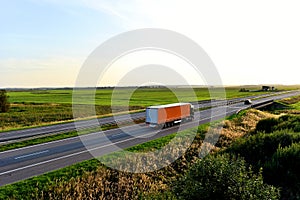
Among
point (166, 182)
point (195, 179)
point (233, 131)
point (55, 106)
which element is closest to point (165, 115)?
point (233, 131)

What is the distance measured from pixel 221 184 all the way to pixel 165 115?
19703 mm

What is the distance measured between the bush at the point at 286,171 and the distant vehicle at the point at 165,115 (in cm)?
1568

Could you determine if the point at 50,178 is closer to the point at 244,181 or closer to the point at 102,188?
the point at 102,188

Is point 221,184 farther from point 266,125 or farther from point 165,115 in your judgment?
point 165,115

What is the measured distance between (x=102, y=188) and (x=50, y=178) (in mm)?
2692

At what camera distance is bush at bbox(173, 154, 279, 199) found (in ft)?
26.7

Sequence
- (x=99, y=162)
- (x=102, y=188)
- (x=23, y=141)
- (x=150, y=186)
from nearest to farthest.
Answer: (x=102, y=188) → (x=150, y=186) → (x=99, y=162) → (x=23, y=141)

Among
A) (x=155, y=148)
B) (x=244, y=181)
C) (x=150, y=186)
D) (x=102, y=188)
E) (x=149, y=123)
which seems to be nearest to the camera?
(x=244, y=181)

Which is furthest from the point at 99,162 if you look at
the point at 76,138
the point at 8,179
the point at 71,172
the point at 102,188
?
the point at 76,138

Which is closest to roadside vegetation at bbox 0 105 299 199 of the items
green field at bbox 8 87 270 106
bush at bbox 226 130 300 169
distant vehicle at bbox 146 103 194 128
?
bush at bbox 226 130 300 169

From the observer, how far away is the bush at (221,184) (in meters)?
8.13

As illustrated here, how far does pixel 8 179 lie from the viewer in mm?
12836

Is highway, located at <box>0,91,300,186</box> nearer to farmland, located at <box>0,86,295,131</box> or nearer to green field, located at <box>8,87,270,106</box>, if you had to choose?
farmland, located at <box>0,86,295,131</box>

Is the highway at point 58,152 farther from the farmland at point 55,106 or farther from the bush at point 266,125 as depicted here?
the farmland at point 55,106
